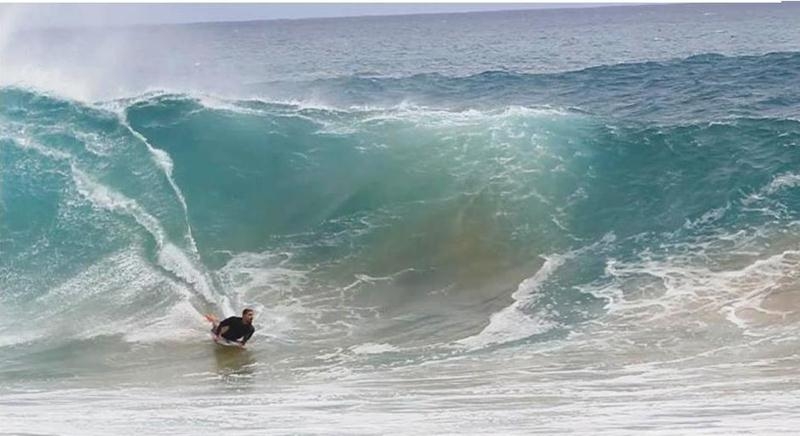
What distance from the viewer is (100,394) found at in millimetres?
8250

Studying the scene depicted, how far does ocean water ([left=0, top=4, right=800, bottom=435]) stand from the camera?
7.45 meters

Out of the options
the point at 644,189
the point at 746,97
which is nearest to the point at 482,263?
the point at 644,189

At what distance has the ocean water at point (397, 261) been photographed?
7.45 meters

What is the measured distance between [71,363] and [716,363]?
6.69 metres

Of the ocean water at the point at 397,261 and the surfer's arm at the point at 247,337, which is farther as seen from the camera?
the surfer's arm at the point at 247,337

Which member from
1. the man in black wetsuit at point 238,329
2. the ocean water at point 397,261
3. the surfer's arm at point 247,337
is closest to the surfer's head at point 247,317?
the man in black wetsuit at point 238,329

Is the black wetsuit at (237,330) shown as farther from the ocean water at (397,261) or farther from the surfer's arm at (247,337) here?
the ocean water at (397,261)

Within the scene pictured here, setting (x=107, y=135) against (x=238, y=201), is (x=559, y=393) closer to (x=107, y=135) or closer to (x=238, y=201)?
(x=238, y=201)

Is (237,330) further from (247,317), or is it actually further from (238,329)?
(247,317)

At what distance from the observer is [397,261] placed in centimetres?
1291

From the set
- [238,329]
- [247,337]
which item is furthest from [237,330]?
[247,337]

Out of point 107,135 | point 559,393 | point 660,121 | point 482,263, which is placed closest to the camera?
point 559,393

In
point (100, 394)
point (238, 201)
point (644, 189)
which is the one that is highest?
point (238, 201)

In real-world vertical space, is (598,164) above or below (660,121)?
below
